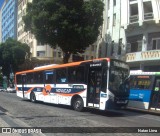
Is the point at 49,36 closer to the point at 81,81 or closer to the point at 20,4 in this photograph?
the point at 81,81

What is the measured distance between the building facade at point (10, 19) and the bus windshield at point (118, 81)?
3267 inches

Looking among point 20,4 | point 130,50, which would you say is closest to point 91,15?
point 130,50

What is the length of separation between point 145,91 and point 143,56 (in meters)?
13.6

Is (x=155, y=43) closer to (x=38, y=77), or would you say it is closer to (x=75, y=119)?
(x=38, y=77)

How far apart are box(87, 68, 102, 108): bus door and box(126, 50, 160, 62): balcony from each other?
1598 centimetres

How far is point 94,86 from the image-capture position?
18.2 meters

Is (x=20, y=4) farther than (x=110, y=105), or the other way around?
(x=20, y=4)

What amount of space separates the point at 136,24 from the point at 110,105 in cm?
2026

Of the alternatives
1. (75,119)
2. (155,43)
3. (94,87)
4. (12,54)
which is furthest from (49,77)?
(12,54)

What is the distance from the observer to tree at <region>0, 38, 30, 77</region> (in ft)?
214

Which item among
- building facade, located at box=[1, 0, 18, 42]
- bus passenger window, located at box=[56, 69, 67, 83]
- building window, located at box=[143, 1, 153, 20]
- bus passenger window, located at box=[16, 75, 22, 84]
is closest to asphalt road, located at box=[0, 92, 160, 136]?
bus passenger window, located at box=[56, 69, 67, 83]

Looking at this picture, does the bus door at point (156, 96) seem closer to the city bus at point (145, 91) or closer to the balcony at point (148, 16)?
the city bus at point (145, 91)

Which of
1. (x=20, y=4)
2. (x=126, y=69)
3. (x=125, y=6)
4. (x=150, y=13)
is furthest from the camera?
(x=20, y=4)

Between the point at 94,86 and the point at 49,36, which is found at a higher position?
the point at 49,36
